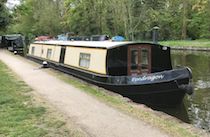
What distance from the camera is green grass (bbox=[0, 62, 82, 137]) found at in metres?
7.01

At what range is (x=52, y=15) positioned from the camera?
61.8 metres

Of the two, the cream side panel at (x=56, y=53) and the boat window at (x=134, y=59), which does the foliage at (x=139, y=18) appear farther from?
the boat window at (x=134, y=59)

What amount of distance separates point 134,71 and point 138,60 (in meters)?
0.44

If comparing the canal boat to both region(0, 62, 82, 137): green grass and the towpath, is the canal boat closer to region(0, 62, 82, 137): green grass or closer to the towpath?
the towpath

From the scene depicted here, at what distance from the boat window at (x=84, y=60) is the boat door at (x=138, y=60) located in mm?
2347

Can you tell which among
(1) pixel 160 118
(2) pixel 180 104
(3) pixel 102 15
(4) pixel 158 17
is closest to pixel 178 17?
(4) pixel 158 17

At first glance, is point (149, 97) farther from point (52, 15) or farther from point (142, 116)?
point (52, 15)

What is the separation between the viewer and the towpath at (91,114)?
7.27m

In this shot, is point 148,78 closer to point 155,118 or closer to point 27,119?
point 155,118

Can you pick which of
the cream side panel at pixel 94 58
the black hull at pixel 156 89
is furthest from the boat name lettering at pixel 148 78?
the cream side panel at pixel 94 58

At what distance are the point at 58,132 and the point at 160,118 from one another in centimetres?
261

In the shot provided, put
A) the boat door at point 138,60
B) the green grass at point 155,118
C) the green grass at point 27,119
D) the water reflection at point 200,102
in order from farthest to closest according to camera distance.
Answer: the boat door at point 138,60
the water reflection at point 200,102
the green grass at point 155,118
the green grass at point 27,119

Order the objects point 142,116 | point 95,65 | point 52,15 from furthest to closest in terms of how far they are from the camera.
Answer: point 52,15 < point 95,65 < point 142,116

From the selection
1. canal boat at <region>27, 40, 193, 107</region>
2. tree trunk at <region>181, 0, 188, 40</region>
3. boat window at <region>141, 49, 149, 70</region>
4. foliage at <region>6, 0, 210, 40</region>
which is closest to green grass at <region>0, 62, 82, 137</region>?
canal boat at <region>27, 40, 193, 107</region>
